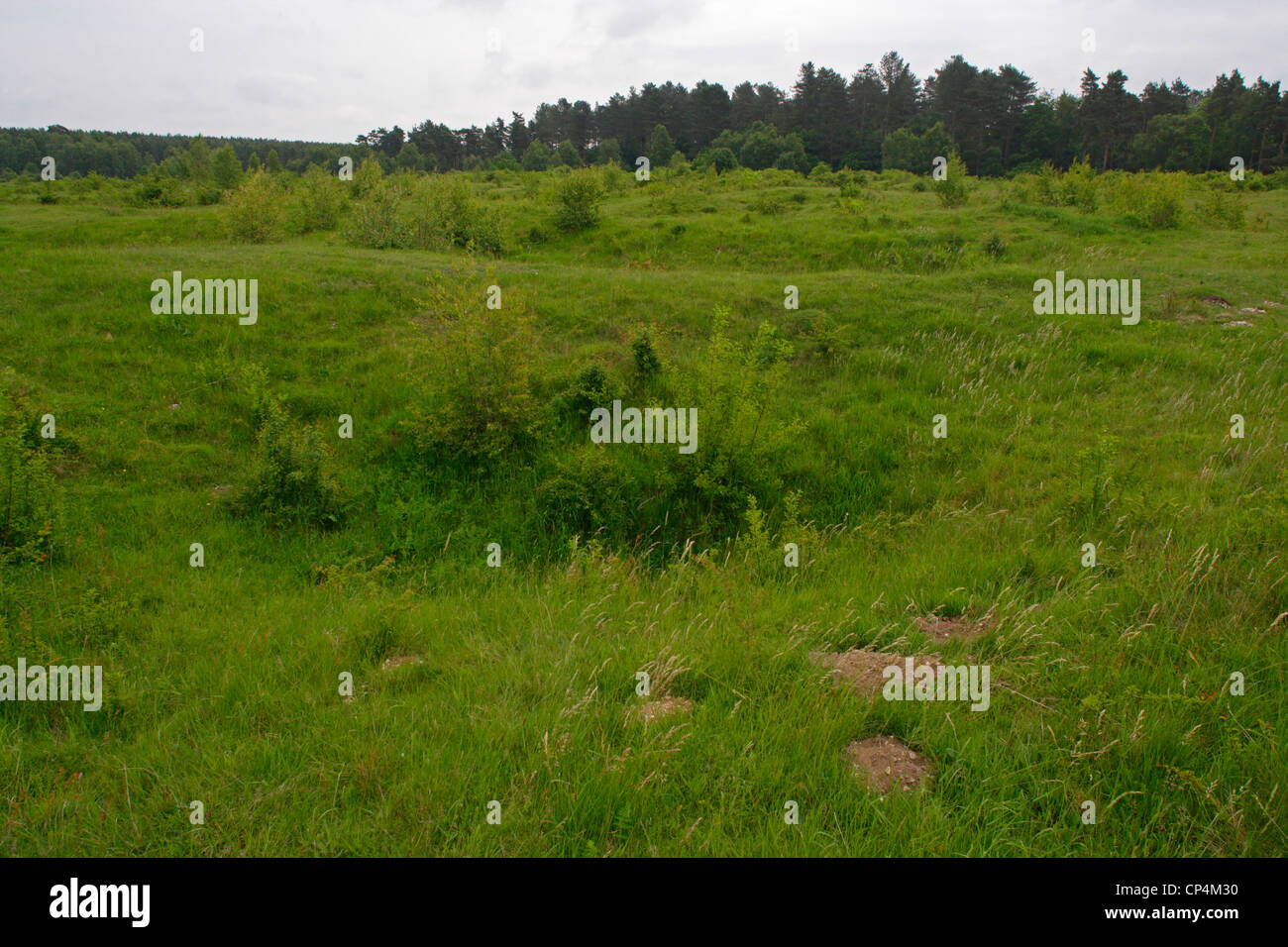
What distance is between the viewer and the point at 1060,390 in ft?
35.6

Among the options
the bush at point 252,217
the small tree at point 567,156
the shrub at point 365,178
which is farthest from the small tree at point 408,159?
the bush at point 252,217

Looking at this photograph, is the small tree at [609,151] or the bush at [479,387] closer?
the bush at [479,387]

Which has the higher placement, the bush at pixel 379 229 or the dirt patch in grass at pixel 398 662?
the bush at pixel 379 229

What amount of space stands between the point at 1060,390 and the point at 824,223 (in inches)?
569

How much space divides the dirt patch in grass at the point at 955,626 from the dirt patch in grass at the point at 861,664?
1.21 feet

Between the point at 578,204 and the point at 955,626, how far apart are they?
22822mm

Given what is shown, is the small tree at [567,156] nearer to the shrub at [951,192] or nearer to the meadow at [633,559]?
the shrub at [951,192]

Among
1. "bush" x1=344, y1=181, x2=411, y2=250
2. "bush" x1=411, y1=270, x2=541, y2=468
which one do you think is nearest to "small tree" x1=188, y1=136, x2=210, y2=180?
"bush" x1=344, y1=181, x2=411, y2=250

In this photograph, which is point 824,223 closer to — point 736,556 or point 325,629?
point 736,556

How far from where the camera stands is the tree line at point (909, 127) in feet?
180

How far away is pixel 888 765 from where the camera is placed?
374cm

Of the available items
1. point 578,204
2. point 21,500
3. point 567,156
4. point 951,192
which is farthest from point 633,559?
point 567,156

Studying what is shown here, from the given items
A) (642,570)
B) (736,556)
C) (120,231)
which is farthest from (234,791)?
(120,231)

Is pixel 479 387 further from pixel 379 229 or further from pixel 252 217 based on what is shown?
pixel 252 217
